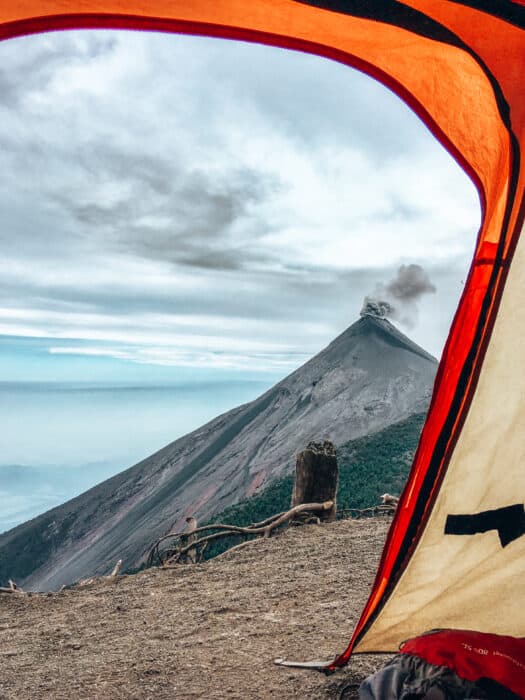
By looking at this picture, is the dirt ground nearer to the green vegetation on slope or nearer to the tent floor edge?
the tent floor edge

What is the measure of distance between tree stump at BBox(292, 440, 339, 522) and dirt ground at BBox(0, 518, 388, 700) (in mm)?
575

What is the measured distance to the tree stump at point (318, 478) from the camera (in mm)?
6164

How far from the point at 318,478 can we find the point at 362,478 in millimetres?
8046

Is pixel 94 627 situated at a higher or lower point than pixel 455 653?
lower

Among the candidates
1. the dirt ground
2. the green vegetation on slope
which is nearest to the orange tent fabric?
the dirt ground

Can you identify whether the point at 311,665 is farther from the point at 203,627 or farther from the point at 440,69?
the point at 440,69

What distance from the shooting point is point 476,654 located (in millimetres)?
1940

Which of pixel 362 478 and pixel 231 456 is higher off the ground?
pixel 362 478

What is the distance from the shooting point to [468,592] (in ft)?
8.07

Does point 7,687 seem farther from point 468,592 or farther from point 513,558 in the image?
point 513,558

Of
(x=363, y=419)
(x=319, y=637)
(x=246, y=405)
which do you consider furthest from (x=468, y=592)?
(x=246, y=405)

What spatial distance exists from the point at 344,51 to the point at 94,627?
3785 mm

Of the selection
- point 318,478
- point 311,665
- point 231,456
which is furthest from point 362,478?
point 231,456

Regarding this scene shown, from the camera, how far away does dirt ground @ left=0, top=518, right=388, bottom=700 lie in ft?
9.62
